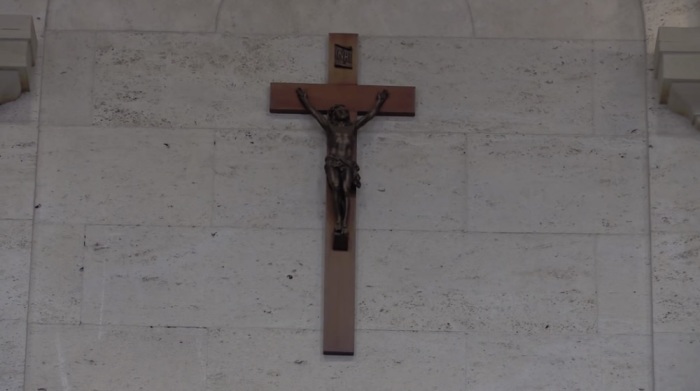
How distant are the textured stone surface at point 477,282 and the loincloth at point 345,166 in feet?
1.18

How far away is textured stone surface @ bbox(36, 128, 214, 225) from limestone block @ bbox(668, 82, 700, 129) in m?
2.81

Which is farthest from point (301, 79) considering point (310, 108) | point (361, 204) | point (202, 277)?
point (202, 277)

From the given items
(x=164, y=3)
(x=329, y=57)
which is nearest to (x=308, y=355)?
(x=329, y=57)

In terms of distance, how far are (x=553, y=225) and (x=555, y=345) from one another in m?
0.72

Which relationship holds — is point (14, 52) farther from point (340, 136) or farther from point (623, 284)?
point (623, 284)

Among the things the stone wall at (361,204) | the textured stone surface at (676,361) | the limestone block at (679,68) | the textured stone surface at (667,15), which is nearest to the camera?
the textured stone surface at (676,361)

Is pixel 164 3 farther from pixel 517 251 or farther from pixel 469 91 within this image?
pixel 517 251

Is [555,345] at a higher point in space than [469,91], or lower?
lower

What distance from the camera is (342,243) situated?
27.1 feet

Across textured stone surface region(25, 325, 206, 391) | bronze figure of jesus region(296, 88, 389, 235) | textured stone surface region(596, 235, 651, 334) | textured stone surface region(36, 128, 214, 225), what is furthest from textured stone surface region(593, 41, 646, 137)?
textured stone surface region(25, 325, 206, 391)

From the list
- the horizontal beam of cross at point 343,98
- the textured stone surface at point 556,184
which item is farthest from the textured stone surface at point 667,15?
the horizontal beam of cross at point 343,98

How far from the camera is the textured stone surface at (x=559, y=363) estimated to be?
8.12 metres

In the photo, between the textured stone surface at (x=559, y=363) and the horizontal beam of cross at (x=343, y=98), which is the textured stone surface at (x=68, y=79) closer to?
the horizontal beam of cross at (x=343, y=98)

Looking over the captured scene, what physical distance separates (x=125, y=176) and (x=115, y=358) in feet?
3.61
